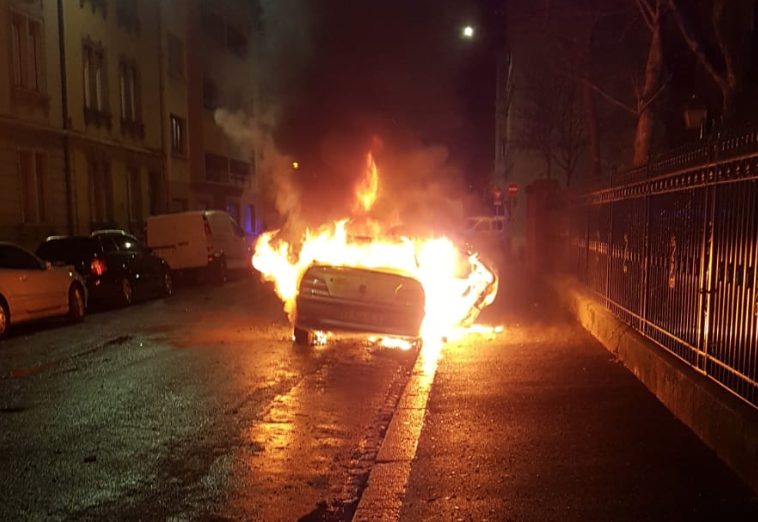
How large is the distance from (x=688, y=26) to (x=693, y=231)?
20.3 ft

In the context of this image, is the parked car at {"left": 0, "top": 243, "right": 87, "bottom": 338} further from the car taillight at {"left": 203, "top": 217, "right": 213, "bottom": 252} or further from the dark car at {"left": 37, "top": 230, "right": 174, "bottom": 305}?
the car taillight at {"left": 203, "top": 217, "right": 213, "bottom": 252}

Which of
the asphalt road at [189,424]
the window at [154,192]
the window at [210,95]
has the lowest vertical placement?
the asphalt road at [189,424]

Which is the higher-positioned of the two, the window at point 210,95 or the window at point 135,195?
the window at point 210,95

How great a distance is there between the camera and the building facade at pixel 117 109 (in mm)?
19672

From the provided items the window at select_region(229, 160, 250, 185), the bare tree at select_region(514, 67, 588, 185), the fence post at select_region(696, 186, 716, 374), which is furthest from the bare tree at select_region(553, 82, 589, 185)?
the fence post at select_region(696, 186, 716, 374)

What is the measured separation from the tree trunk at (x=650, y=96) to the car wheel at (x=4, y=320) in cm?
1035

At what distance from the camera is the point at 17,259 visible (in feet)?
36.1

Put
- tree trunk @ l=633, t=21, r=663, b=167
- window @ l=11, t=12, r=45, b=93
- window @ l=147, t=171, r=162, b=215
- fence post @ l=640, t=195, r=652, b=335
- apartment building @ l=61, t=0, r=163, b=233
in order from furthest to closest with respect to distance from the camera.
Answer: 1. window @ l=147, t=171, r=162, b=215
2. apartment building @ l=61, t=0, r=163, b=233
3. window @ l=11, t=12, r=45, b=93
4. tree trunk @ l=633, t=21, r=663, b=167
5. fence post @ l=640, t=195, r=652, b=335

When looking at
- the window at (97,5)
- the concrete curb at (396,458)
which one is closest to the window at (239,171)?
the window at (97,5)

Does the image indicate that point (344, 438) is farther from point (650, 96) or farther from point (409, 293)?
point (650, 96)

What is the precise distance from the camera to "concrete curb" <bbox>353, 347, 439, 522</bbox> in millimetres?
4043

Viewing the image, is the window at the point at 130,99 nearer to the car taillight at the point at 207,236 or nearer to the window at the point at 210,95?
the window at the point at 210,95

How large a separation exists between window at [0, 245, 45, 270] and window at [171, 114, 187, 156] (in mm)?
19961

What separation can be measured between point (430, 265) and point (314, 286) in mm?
1979
